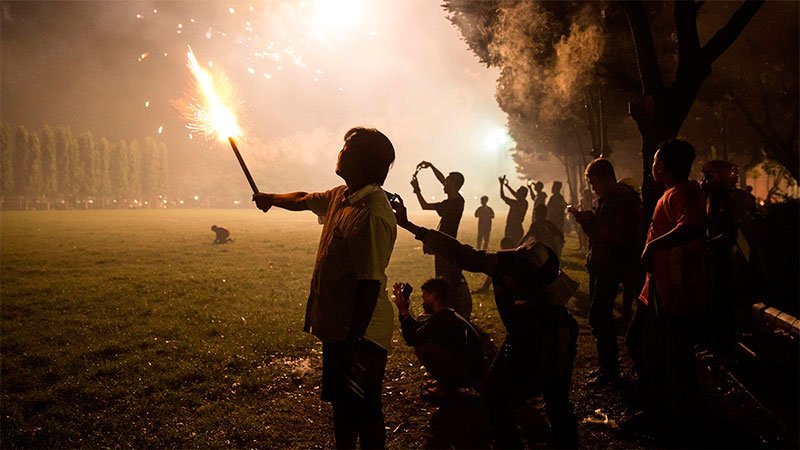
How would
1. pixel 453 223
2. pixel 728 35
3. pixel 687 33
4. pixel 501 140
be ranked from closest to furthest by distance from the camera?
pixel 728 35 < pixel 687 33 < pixel 453 223 < pixel 501 140

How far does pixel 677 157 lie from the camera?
13.4ft

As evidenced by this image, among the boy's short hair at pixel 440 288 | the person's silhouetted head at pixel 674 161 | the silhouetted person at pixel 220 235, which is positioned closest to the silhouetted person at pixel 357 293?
the boy's short hair at pixel 440 288

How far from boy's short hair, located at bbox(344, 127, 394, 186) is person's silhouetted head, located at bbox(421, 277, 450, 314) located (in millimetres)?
2426

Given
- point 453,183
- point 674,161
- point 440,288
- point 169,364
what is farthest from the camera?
point 453,183

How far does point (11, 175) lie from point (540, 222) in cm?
8234

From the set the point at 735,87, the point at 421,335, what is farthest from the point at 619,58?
the point at 421,335

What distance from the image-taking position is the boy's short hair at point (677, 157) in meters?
4.06

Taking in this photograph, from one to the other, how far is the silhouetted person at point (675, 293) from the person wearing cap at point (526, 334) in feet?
3.73

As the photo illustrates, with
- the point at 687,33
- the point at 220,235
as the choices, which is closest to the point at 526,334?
the point at 687,33

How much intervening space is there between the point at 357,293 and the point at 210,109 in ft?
8.72

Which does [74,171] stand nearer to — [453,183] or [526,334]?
[453,183]

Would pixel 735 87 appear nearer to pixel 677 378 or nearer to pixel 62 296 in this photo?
pixel 677 378

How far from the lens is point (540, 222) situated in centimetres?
1117

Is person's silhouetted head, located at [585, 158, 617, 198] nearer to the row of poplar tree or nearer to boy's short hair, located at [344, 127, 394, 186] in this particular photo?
boy's short hair, located at [344, 127, 394, 186]
